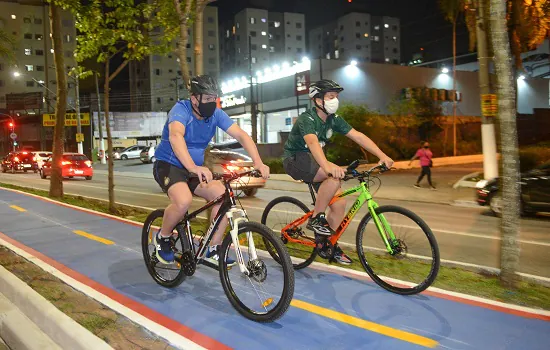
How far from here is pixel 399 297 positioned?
4543 mm

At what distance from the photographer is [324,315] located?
4.18 metres

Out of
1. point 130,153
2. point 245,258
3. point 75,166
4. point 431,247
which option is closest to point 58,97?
point 245,258

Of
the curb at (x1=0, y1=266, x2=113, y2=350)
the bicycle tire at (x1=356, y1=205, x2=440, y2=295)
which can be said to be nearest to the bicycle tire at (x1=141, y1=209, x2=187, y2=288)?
the curb at (x1=0, y1=266, x2=113, y2=350)

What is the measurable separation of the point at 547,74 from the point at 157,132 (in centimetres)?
4722

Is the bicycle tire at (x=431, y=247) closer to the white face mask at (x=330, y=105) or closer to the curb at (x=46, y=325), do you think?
the white face mask at (x=330, y=105)

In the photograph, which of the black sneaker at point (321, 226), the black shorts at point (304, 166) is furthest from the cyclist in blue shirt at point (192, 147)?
the black sneaker at point (321, 226)

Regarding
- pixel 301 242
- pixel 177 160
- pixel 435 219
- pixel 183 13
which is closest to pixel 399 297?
pixel 301 242

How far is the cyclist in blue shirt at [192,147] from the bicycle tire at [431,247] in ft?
4.03

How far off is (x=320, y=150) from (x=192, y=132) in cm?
125

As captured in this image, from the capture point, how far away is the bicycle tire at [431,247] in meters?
4.31

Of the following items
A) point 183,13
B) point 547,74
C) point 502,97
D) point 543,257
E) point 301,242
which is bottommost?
point 543,257

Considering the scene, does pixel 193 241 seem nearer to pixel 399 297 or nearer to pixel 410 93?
pixel 399 297

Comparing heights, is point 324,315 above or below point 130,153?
below

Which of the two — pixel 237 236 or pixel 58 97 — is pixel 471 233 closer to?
pixel 237 236
